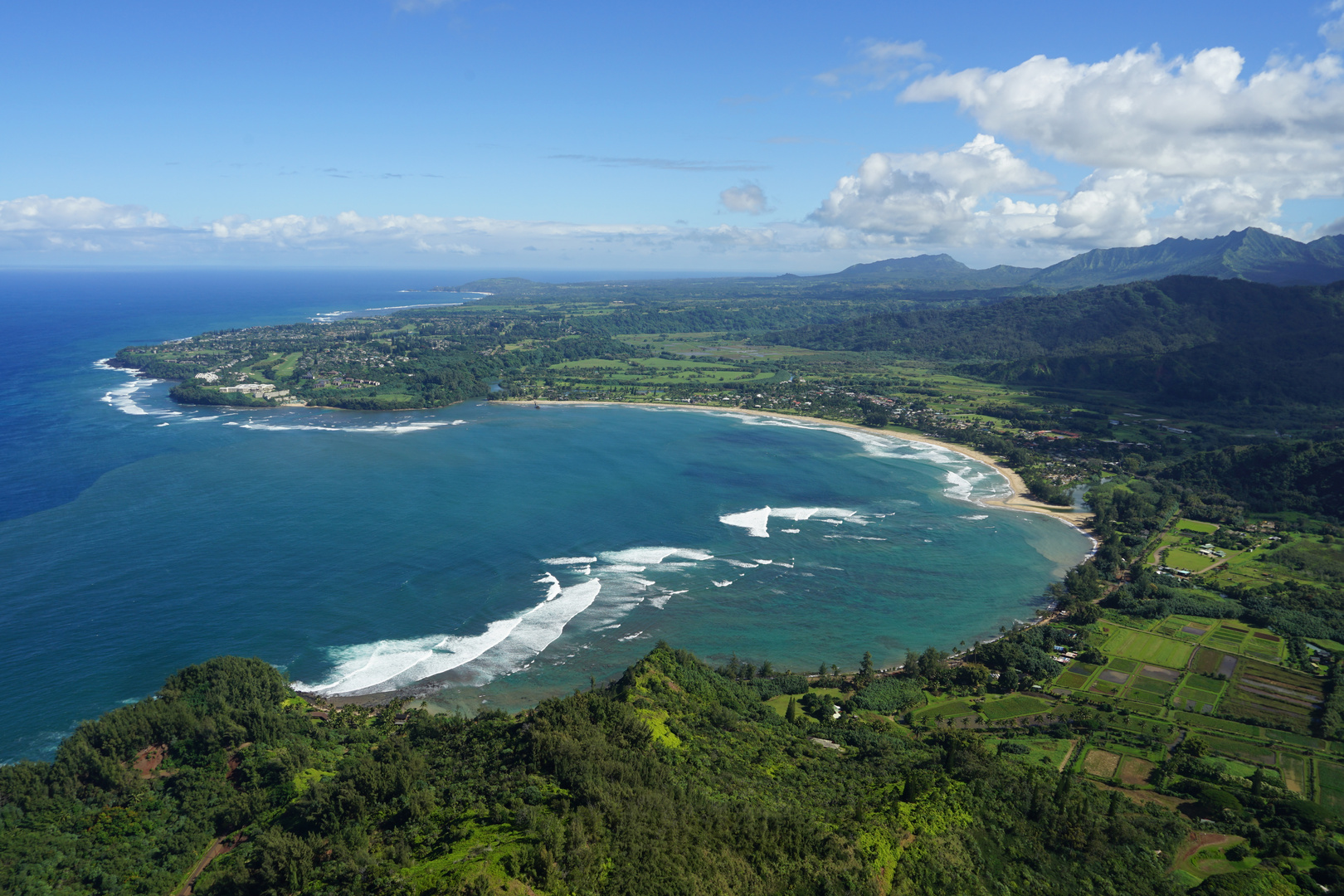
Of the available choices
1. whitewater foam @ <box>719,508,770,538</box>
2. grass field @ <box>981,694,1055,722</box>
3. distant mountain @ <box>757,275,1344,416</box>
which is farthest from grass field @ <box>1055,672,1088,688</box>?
distant mountain @ <box>757,275,1344,416</box>

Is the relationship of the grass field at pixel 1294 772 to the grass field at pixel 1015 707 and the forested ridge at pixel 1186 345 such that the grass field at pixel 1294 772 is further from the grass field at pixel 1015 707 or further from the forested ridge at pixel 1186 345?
the forested ridge at pixel 1186 345

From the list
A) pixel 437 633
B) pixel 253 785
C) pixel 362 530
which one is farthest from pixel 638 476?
pixel 253 785

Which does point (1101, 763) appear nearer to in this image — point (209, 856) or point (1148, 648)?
point (1148, 648)

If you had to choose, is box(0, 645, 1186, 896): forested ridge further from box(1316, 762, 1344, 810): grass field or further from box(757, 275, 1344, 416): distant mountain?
box(757, 275, 1344, 416): distant mountain

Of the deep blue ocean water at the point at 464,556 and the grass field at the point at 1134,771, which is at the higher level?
the deep blue ocean water at the point at 464,556

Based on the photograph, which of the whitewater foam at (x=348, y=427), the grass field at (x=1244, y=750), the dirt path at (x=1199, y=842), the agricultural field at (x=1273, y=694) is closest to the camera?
the dirt path at (x=1199, y=842)

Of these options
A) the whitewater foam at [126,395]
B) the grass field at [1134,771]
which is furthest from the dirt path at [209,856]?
the whitewater foam at [126,395]

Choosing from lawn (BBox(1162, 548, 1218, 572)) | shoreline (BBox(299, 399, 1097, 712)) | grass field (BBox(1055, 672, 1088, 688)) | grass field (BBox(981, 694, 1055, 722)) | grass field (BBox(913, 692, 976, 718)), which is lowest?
grass field (BBox(1055, 672, 1088, 688))
